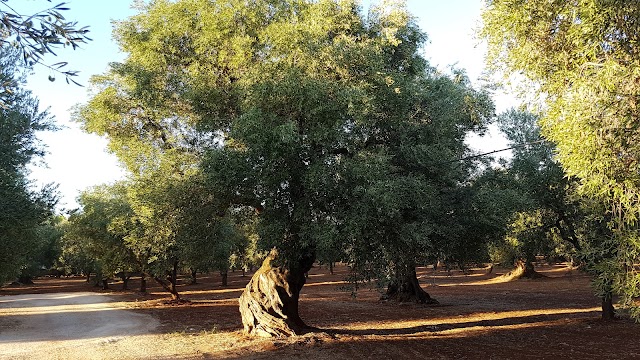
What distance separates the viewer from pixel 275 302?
1636 centimetres

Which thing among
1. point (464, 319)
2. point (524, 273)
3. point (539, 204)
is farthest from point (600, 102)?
point (524, 273)

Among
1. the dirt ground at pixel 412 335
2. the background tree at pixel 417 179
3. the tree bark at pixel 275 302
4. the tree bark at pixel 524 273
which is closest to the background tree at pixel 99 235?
the dirt ground at pixel 412 335

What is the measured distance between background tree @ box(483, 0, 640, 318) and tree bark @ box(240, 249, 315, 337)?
33.8 ft

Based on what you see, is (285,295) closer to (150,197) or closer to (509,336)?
(150,197)

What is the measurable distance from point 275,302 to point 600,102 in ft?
41.9

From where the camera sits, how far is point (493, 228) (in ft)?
66.1

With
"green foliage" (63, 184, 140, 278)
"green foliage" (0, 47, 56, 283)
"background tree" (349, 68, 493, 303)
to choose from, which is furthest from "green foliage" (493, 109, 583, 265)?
"green foliage" (63, 184, 140, 278)

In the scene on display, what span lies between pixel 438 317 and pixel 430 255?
5588mm

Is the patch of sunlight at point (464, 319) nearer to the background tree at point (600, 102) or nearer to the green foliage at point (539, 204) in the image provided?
the green foliage at point (539, 204)

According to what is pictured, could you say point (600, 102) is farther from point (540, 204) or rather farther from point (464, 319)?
point (464, 319)

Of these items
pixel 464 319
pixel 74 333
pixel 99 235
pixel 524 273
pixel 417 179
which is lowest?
pixel 524 273

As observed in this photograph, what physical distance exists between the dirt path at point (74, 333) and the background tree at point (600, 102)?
13.9 m

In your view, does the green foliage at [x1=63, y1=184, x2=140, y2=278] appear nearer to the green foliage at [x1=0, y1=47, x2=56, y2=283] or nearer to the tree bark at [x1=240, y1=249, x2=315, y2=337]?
the green foliage at [x1=0, y1=47, x2=56, y2=283]

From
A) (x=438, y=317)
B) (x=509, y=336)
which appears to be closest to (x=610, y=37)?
(x=509, y=336)
